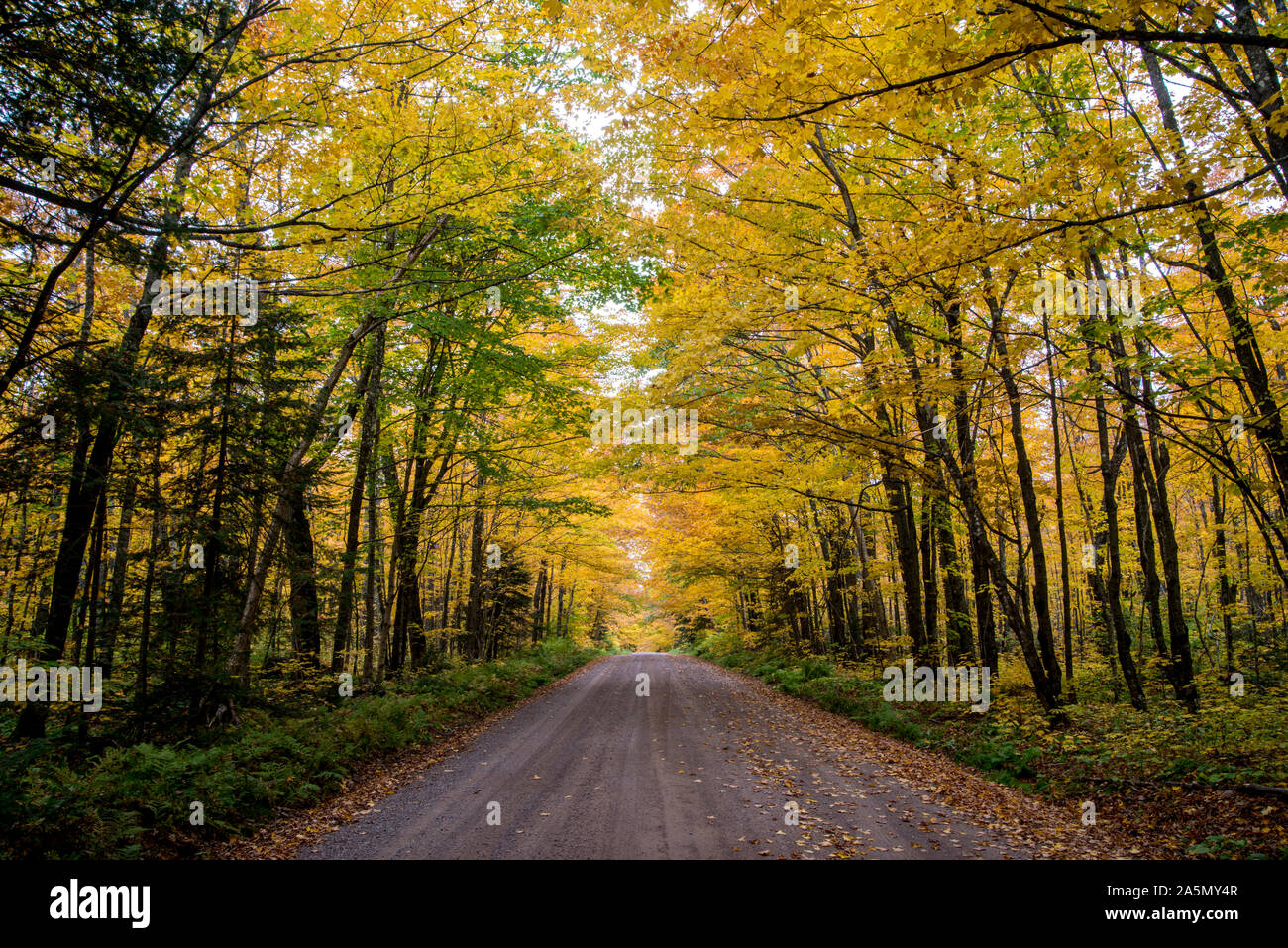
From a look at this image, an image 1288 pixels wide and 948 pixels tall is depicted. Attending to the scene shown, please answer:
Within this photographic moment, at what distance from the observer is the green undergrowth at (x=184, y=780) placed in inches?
168

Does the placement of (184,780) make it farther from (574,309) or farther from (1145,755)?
(574,309)

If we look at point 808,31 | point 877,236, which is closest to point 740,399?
point 877,236

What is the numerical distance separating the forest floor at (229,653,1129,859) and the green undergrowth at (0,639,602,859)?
0.44 metres

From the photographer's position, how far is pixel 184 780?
5543mm

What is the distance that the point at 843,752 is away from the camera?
8.73m

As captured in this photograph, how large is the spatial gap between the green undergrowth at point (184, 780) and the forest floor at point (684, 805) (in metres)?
0.44

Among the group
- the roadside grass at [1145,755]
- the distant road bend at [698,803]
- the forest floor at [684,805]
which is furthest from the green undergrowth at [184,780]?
the roadside grass at [1145,755]

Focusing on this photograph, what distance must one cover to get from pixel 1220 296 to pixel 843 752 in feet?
25.8

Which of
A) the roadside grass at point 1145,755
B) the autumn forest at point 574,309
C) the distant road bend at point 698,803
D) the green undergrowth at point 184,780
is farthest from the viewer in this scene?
the roadside grass at point 1145,755

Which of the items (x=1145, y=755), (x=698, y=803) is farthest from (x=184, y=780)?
(x=1145, y=755)

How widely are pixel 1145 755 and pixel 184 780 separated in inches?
418

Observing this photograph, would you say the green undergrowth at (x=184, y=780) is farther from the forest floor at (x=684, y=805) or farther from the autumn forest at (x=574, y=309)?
the forest floor at (x=684, y=805)

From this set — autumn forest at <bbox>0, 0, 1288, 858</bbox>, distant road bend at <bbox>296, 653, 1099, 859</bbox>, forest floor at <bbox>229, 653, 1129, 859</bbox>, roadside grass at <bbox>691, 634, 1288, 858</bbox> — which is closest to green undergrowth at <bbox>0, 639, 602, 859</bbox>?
autumn forest at <bbox>0, 0, 1288, 858</bbox>

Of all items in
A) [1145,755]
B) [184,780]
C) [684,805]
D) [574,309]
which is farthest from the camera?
[574,309]
